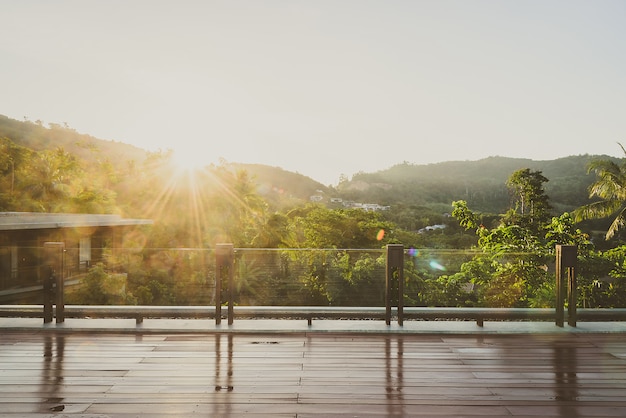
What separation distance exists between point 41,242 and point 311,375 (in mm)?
9104

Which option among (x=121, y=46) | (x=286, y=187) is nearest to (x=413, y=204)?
(x=286, y=187)

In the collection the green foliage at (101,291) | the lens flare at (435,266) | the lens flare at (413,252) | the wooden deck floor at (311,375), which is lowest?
the wooden deck floor at (311,375)

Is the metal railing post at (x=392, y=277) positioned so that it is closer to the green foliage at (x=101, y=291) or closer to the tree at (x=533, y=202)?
the green foliage at (x=101, y=291)

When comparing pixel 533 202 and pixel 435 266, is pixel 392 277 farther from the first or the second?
pixel 533 202

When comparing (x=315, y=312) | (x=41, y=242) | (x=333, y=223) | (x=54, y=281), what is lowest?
(x=315, y=312)

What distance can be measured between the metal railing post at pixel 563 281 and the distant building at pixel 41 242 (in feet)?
18.5

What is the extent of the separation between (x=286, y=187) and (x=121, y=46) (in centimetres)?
4758

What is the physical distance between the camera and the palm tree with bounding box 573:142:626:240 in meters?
19.2

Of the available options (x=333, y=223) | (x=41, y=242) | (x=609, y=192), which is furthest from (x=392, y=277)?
(x=333, y=223)

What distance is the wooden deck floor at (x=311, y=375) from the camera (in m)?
3.29

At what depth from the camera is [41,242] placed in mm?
10695

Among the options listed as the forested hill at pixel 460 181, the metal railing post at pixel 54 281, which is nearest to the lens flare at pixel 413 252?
the metal railing post at pixel 54 281

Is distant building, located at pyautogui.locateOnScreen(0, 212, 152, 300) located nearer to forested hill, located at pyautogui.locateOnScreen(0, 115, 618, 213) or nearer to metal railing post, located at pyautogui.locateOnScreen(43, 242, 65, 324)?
metal railing post, located at pyautogui.locateOnScreen(43, 242, 65, 324)

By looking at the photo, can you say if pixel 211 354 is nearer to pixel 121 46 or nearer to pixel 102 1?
pixel 102 1
